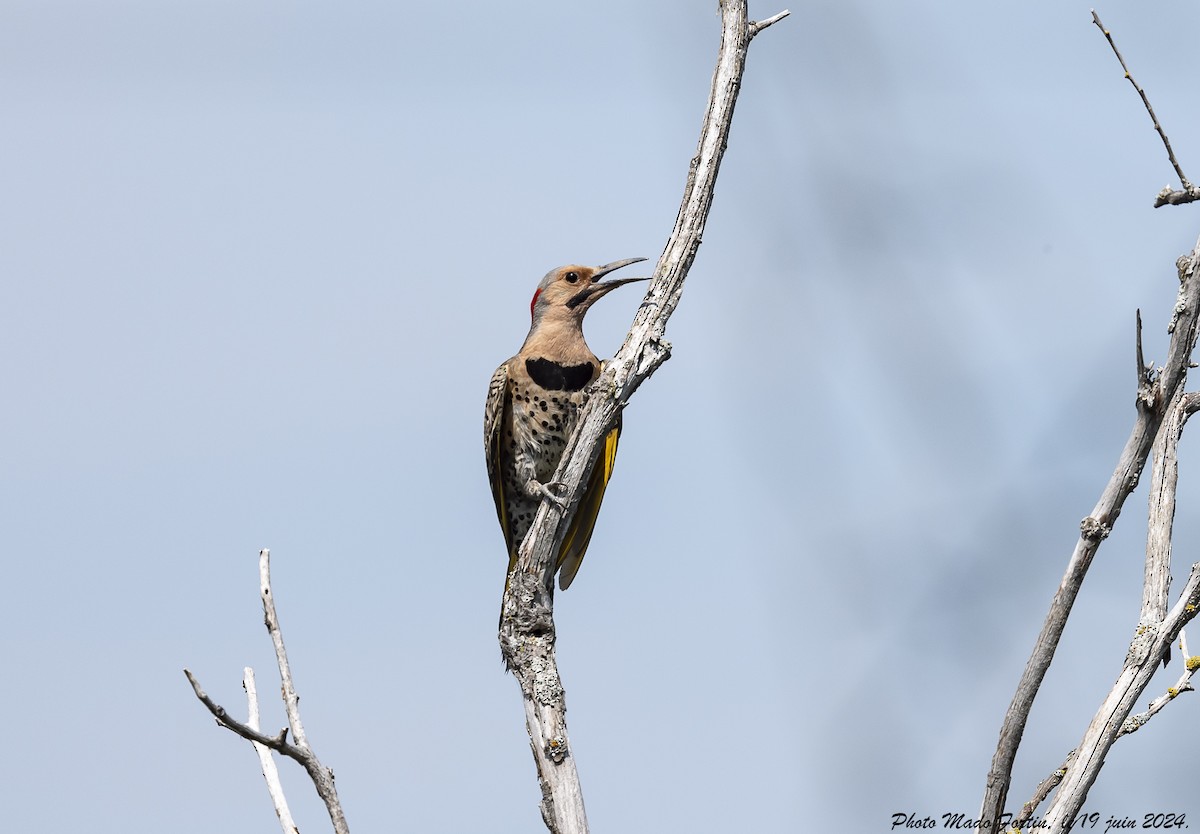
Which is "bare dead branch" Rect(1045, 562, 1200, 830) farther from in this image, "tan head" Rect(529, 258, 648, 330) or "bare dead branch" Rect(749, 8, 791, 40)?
"tan head" Rect(529, 258, 648, 330)

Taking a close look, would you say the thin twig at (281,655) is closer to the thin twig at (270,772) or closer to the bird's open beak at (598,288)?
the thin twig at (270,772)

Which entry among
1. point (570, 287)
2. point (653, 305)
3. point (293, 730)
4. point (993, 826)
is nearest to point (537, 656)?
point (293, 730)

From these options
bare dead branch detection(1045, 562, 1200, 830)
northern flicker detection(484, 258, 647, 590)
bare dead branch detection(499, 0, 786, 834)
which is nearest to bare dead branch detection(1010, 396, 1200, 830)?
bare dead branch detection(1045, 562, 1200, 830)

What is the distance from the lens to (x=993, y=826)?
319 cm

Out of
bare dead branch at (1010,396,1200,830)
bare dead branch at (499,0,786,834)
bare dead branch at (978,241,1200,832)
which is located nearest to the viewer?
bare dead branch at (978,241,1200,832)

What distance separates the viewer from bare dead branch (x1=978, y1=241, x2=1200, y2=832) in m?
3.00

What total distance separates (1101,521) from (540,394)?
3.45m

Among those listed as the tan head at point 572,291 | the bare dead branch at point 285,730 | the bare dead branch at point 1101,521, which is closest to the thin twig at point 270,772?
the bare dead branch at point 285,730

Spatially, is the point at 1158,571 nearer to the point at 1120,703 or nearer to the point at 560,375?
the point at 1120,703

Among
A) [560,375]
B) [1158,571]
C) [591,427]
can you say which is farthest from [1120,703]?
[560,375]

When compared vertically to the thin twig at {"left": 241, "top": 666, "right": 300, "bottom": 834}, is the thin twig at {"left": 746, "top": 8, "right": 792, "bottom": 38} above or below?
above

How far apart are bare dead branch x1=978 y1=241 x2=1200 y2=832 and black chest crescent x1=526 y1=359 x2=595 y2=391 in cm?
332

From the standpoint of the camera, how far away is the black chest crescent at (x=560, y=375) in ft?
20.3

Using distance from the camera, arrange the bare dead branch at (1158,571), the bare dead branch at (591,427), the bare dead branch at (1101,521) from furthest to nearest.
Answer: the bare dead branch at (591,427)
the bare dead branch at (1158,571)
the bare dead branch at (1101,521)
